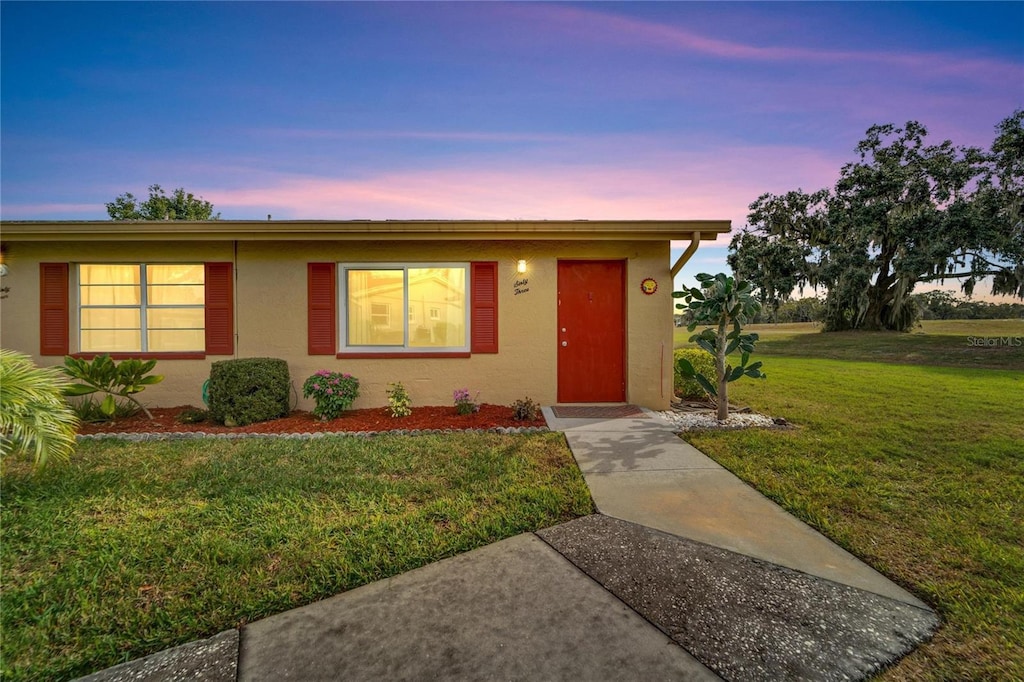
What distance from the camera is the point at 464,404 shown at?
20.8ft

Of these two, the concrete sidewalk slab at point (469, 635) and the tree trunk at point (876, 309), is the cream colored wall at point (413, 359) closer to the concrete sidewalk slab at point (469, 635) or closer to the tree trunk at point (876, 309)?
the concrete sidewalk slab at point (469, 635)

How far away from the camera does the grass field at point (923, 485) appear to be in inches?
77.0

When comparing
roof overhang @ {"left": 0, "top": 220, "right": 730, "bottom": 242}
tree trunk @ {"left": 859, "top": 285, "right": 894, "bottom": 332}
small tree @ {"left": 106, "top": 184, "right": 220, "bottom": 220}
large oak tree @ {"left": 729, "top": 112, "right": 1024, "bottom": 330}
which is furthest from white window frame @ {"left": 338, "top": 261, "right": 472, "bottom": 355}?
tree trunk @ {"left": 859, "top": 285, "right": 894, "bottom": 332}

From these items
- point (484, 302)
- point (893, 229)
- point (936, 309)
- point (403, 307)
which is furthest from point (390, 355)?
point (936, 309)

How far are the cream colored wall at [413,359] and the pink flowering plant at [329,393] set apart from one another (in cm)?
47

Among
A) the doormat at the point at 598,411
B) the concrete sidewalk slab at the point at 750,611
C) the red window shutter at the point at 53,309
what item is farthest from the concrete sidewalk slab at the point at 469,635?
the red window shutter at the point at 53,309

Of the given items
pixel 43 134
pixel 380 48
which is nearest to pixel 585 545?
pixel 380 48

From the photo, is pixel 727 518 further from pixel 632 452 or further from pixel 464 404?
pixel 464 404

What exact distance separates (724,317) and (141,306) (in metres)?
8.78

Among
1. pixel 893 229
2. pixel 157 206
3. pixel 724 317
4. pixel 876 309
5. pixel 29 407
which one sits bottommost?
pixel 29 407

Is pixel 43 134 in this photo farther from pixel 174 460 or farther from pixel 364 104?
pixel 174 460

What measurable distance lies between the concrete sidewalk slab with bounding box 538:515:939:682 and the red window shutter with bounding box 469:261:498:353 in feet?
14.3

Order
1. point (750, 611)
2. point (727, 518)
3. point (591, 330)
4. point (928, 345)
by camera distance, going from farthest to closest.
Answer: point (928, 345) → point (591, 330) → point (727, 518) → point (750, 611)

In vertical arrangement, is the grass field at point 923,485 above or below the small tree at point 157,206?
below
